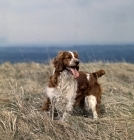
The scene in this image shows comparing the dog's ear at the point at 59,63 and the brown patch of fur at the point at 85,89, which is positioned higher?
the dog's ear at the point at 59,63

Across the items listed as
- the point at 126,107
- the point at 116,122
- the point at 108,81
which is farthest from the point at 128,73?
the point at 116,122

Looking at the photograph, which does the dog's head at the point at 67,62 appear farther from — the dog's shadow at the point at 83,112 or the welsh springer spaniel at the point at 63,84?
the dog's shadow at the point at 83,112

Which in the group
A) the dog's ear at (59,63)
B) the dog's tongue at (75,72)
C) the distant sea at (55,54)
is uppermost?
the dog's ear at (59,63)

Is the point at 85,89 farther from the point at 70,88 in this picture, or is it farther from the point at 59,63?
the point at 59,63

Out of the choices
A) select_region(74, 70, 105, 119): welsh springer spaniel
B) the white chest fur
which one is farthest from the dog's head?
select_region(74, 70, 105, 119): welsh springer spaniel

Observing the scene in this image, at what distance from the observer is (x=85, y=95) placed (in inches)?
318

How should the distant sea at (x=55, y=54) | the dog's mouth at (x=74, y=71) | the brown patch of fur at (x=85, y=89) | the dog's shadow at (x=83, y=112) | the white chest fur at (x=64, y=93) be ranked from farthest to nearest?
the distant sea at (x=55, y=54)
the dog's shadow at (x=83, y=112)
the brown patch of fur at (x=85, y=89)
the white chest fur at (x=64, y=93)
the dog's mouth at (x=74, y=71)

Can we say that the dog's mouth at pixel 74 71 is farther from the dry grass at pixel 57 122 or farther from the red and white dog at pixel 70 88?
the dry grass at pixel 57 122

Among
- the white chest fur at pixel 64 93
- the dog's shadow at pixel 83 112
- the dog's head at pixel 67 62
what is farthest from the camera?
the dog's shadow at pixel 83 112

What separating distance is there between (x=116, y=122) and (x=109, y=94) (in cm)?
249

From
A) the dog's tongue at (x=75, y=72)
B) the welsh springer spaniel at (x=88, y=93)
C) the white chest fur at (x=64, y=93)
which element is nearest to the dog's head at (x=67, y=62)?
the dog's tongue at (x=75, y=72)

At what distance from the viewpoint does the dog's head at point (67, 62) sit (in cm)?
736

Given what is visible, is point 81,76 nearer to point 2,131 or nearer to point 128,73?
point 2,131

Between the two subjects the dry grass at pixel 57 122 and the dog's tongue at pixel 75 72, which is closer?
the dry grass at pixel 57 122
